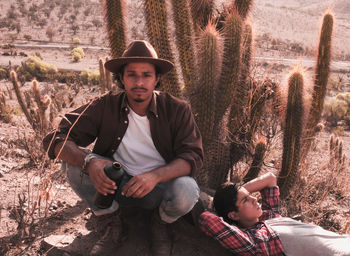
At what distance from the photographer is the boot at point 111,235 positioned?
320 cm

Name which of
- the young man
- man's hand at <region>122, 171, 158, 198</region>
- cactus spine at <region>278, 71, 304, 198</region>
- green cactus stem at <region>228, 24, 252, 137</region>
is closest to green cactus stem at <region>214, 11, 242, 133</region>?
green cactus stem at <region>228, 24, 252, 137</region>

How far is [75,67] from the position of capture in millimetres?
19281

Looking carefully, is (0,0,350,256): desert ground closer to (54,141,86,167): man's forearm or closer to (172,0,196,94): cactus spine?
(54,141,86,167): man's forearm

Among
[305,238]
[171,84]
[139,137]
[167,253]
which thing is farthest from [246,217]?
[171,84]

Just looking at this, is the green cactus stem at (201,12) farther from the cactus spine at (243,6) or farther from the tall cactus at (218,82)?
the cactus spine at (243,6)

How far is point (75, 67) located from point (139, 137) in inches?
672

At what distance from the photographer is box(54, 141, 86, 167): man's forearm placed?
2980mm

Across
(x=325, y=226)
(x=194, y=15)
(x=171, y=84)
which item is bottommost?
(x=325, y=226)

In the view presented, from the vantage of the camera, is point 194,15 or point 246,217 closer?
point 246,217

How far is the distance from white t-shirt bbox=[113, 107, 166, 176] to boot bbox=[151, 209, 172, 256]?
415mm

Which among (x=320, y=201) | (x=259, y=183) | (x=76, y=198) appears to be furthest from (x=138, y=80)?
(x=320, y=201)

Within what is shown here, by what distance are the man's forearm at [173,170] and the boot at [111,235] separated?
0.67 m

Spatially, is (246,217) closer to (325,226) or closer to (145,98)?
(145,98)

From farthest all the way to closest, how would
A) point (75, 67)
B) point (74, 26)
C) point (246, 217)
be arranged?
1. point (74, 26)
2. point (75, 67)
3. point (246, 217)
